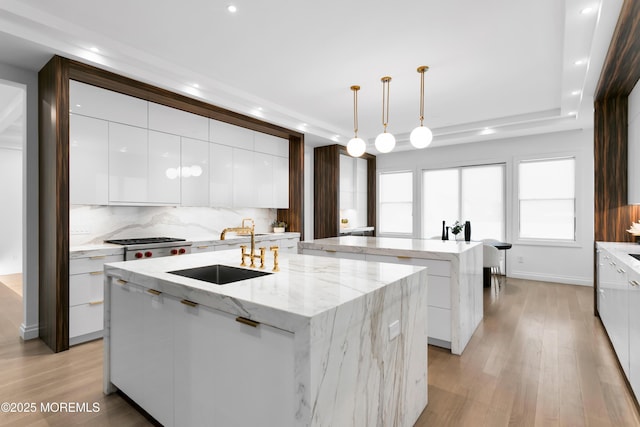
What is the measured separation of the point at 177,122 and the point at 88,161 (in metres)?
1.17

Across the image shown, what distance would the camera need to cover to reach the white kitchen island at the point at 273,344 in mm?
1245

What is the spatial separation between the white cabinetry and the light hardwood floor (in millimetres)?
151

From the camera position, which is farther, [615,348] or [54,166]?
[54,166]

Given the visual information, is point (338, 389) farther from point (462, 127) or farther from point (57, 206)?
point (462, 127)

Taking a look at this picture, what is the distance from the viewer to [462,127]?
236 inches

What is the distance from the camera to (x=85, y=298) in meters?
3.16

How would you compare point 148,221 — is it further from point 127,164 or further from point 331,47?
point 331,47

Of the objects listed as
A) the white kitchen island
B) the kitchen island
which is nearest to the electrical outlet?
the white kitchen island

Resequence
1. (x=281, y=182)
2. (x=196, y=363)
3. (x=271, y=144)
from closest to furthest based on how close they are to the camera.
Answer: (x=196, y=363) < (x=271, y=144) < (x=281, y=182)

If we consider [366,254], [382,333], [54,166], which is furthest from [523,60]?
[54,166]

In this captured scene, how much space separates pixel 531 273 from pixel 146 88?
6.64m

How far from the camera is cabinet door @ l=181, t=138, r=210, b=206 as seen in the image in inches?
168

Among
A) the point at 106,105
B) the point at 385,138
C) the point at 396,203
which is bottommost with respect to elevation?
the point at 396,203

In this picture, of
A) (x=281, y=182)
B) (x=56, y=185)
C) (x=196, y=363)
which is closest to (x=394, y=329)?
(x=196, y=363)
